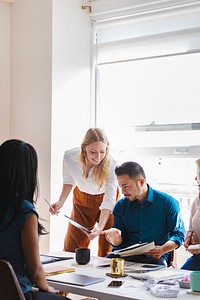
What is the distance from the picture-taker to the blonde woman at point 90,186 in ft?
12.5

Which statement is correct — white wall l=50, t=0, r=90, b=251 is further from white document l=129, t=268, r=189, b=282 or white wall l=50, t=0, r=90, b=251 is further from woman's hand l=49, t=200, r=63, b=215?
white document l=129, t=268, r=189, b=282

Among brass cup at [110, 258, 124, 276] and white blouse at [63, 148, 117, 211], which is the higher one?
white blouse at [63, 148, 117, 211]

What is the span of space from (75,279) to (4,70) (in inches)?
104

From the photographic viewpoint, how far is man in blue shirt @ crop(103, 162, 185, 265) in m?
3.21

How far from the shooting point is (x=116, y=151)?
4672 mm

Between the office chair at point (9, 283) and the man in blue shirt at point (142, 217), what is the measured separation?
4.05 feet

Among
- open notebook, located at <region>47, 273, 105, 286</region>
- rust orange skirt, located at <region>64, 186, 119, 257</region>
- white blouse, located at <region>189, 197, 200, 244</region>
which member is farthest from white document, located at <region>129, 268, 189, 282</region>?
rust orange skirt, located at <region>64, 186, 119, 257</region>

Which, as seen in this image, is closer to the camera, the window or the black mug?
the black mug

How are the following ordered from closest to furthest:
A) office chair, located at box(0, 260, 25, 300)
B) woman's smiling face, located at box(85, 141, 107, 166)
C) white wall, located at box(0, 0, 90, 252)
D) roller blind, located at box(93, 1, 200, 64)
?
office chair, located at box(0, 260, 25, 300) < woman's smiling face, located at box(85, 141, 107, 166) < roller blind, located at box(93, 1, 200, 64) < white wall, located at box(0, 0, 90, 252)

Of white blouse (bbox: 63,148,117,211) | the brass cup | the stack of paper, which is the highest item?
white blouse (bbox: 63,148,117,211)

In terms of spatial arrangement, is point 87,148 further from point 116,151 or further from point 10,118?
point 10,118

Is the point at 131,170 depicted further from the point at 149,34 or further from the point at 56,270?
the point at 149,34

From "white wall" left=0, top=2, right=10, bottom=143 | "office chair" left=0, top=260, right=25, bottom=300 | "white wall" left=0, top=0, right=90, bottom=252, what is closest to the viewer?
"office chair" left=0, top=260, right=25, bottom=300

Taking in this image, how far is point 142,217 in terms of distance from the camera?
10.6ft
